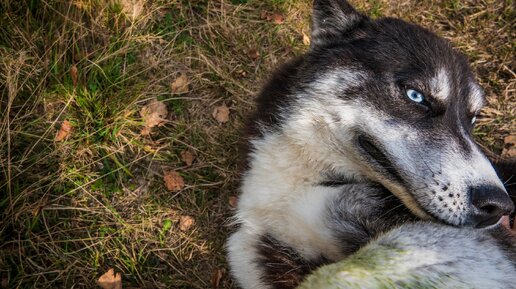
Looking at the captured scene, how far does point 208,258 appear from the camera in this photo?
4.00 m

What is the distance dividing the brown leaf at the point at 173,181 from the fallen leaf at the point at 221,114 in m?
0.65

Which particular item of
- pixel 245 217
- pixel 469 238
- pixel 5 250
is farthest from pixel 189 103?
pixel 469 238

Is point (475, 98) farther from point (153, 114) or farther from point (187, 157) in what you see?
point (153, 114)

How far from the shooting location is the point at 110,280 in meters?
3.71

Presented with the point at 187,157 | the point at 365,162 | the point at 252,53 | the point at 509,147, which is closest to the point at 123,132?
the point at 187,157

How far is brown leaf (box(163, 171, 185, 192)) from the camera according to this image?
4121 mm

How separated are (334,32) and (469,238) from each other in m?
1.61

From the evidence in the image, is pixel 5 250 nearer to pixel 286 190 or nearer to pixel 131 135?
pixel 131 135

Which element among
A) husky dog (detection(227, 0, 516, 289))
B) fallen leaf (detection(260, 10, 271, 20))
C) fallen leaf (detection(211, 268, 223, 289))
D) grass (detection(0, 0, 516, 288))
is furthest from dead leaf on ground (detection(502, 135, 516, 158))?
fallen leaf (detection(211, 268, 223, 289))

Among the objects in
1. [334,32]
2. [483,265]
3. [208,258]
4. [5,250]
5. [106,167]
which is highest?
Result: [334,32]

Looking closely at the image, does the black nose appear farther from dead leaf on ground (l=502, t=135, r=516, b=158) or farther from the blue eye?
dead leaf on ground (l=502, t=135, r=516, b=158)

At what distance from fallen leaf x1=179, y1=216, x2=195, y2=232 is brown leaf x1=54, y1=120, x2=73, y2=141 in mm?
1179

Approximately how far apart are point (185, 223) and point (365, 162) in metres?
1.82

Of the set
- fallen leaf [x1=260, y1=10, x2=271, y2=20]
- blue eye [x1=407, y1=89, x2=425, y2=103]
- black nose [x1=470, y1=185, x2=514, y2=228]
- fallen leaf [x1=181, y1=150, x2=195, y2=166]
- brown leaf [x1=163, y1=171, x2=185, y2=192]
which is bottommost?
brown leaf [x1=163, y1=171, x2=185, y2=192]
